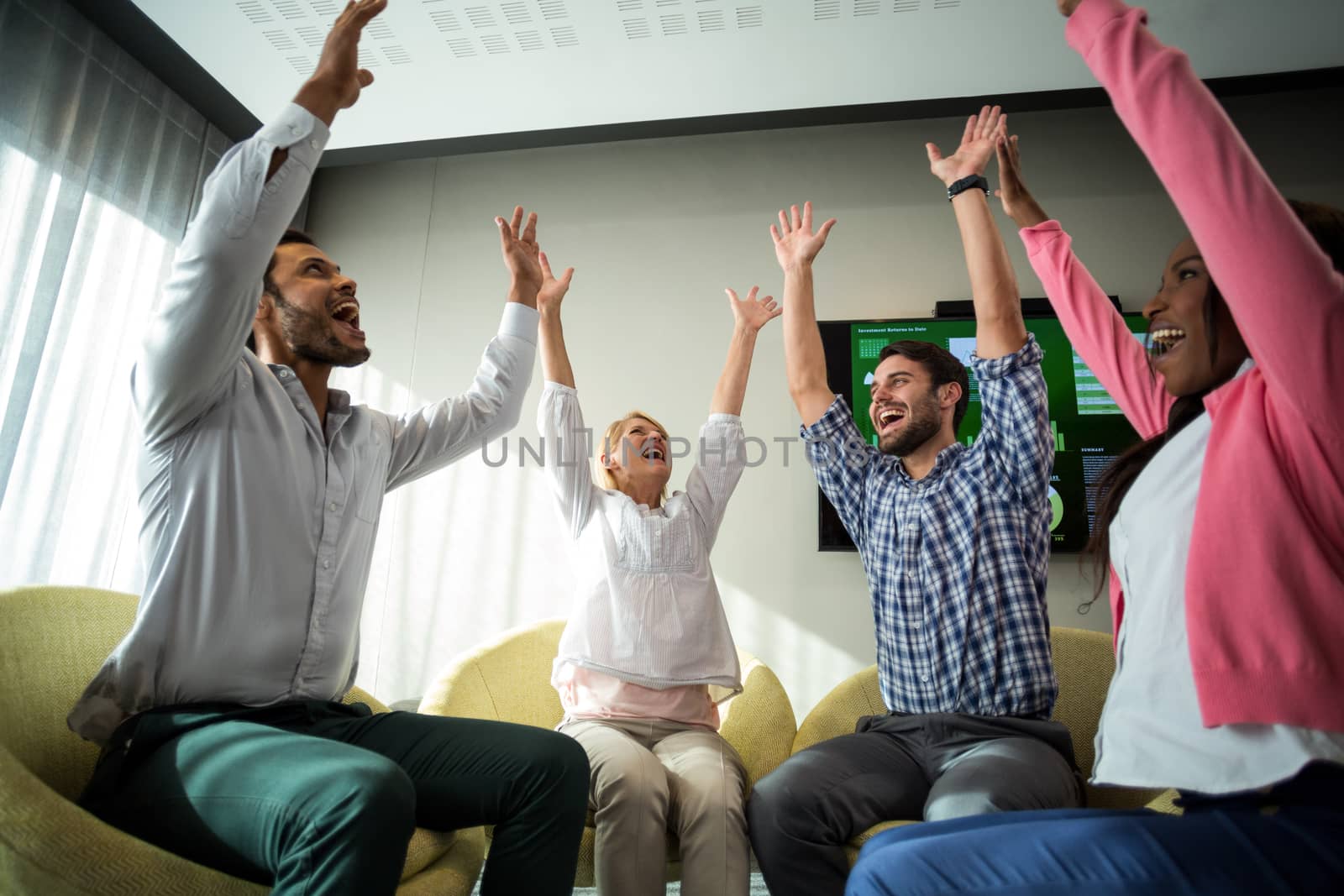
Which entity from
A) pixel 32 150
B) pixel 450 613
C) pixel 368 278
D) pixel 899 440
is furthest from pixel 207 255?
pixel 368 278

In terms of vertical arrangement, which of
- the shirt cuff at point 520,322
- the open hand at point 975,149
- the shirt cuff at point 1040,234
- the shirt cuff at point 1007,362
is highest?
the open hand at point 975,149

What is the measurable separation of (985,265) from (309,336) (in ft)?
4.51

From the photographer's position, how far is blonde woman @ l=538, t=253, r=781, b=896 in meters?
1.56

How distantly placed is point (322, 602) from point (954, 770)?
1155 mm

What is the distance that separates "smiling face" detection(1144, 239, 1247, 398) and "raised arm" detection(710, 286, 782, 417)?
1.14 m

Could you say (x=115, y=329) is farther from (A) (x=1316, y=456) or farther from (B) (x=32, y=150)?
(A) (x=1316, y=456)

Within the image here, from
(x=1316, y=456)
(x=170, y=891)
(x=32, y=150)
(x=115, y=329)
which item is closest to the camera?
(x=1316, y=456)

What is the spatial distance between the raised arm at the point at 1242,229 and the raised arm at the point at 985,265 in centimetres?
82

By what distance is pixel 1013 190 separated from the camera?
1721 millimetres

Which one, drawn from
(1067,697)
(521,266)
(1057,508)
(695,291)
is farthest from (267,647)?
(1057,508)

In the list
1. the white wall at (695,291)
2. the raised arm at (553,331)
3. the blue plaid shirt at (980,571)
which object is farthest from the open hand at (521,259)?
the white wall at (695,291)

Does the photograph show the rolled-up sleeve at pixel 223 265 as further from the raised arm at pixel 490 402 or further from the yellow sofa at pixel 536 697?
the yellow sofa at pixel 536 697

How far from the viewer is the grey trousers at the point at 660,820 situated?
152 cm

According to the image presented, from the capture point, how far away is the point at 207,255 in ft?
3.73
